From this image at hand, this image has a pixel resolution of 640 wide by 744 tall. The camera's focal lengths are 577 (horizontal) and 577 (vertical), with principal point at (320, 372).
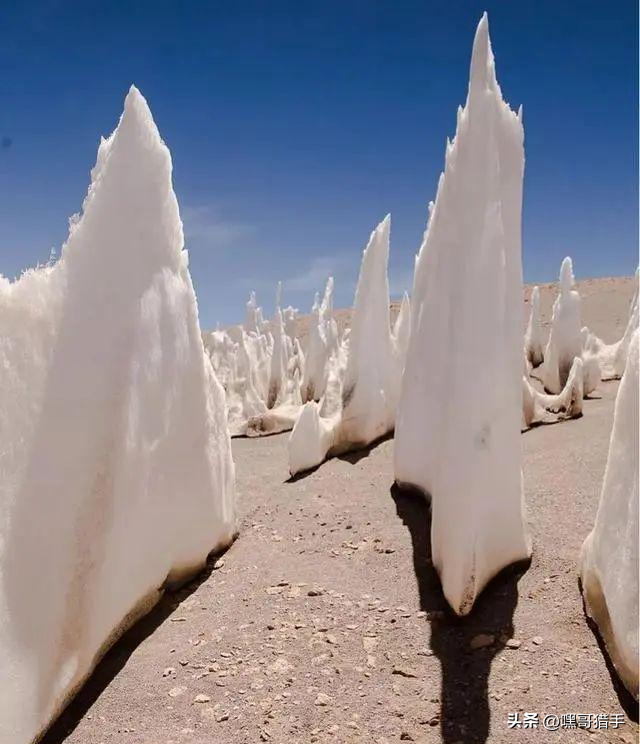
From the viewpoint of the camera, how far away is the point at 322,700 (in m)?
2.30

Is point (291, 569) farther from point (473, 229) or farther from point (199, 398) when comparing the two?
point (473, 229)

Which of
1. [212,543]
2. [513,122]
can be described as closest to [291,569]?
[212,543]

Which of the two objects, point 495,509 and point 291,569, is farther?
point 291,569

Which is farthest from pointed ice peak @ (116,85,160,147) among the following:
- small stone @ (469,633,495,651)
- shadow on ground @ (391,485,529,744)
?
small stone @ (469,633,495,651)

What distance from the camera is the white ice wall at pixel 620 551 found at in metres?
2.07

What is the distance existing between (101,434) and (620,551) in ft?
7.53

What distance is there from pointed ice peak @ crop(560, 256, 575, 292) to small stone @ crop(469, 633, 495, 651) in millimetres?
8481

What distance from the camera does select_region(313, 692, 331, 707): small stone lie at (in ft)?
7.51

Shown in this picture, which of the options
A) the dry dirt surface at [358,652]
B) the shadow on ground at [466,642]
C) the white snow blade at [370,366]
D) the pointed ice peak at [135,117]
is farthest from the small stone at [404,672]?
the white snow blade at [370,366]

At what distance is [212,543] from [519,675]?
6.58 ft

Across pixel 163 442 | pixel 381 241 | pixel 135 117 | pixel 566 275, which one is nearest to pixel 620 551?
pixel 163 442

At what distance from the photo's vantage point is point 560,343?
9.71m

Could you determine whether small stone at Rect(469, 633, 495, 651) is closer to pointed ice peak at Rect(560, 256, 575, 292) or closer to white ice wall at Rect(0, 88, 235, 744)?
white ice wall at Rect(0, 88, 235, 744)

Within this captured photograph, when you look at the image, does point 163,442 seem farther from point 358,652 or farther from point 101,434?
point 358,652
